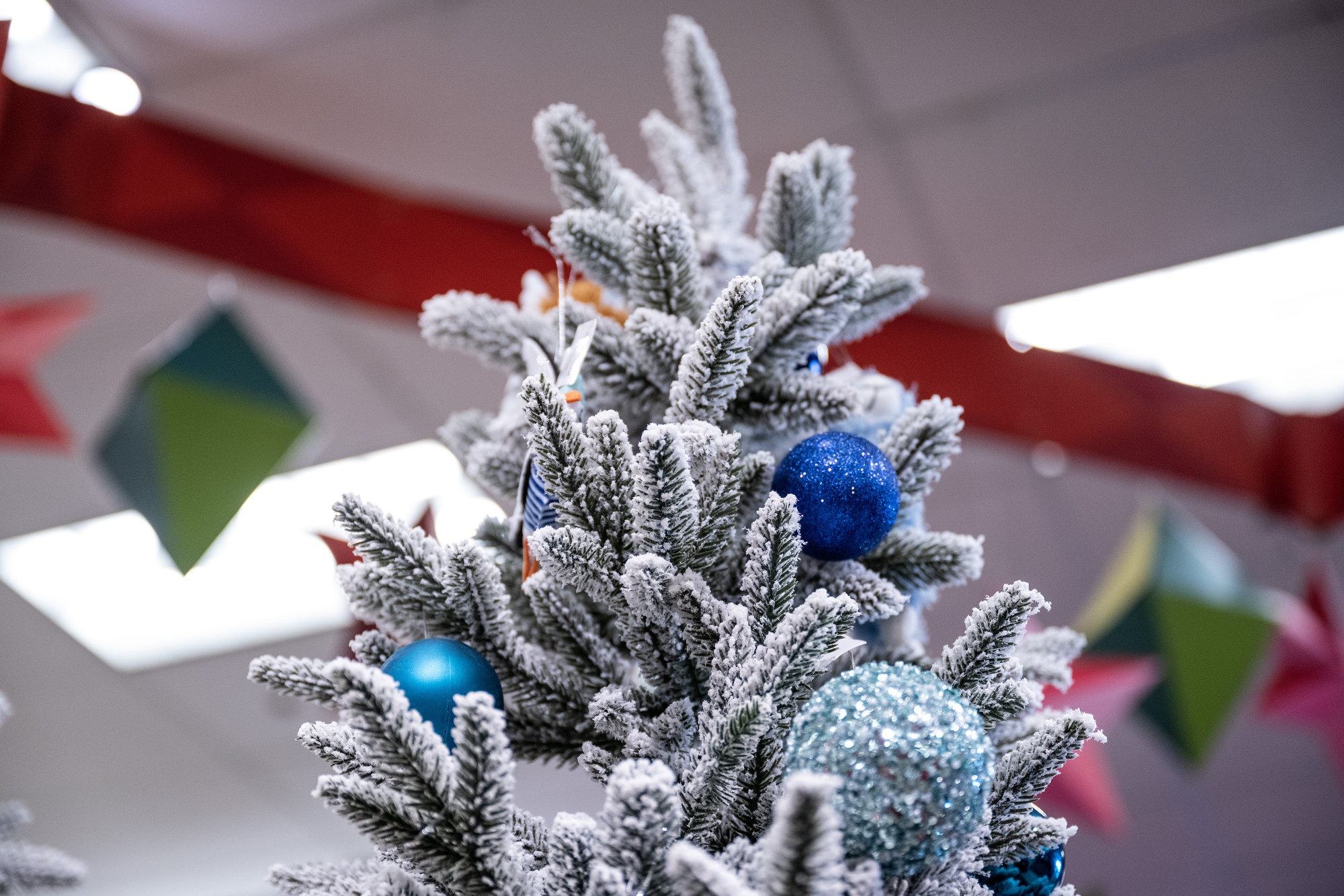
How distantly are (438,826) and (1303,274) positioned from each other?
2337 mm

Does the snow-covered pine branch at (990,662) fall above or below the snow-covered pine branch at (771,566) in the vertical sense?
below

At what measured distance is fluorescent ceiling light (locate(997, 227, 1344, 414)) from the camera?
214cm

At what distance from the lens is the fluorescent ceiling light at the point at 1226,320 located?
214 cm

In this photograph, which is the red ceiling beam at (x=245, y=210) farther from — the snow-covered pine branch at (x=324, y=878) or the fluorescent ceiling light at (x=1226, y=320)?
the fluorescent ceiling light at (x=1226, y=320)

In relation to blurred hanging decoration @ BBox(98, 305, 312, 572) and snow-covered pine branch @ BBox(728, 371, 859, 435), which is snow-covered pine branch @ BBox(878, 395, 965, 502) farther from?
blurred hanging decoration @ BBox(98, 305, 312, 572)

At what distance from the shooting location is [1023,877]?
21.1 inches

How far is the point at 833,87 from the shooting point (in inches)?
70.7

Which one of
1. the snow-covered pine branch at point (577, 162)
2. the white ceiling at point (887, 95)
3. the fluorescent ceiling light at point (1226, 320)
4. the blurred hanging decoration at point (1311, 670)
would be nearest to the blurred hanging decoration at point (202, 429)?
the white ceiling at point (887, 95)

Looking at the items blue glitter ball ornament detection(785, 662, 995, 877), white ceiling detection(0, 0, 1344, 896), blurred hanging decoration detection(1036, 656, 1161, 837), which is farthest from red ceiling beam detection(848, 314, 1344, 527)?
blue glitter ball ornament detection(785, 662, 995, 877)

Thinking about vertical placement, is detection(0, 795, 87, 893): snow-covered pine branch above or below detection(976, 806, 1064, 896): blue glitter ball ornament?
above

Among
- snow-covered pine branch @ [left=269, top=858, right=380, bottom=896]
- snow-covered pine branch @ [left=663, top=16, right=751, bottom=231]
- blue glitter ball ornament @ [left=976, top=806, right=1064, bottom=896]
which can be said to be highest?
snow-covered pine branch @ [left=663, top=16, right=751, bottom=231]

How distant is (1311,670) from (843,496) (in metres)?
1.87

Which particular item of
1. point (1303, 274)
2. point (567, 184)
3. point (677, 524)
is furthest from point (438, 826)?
point (1303, 274)

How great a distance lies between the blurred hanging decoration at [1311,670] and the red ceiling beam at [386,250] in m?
0.41
